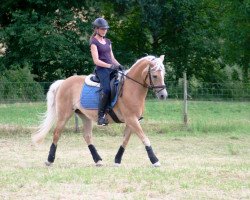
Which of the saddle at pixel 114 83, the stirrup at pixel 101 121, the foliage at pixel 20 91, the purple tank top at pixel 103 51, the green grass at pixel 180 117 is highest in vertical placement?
the purple tank top at pixel 103 51

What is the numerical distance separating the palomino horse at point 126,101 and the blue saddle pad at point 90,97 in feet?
0.33

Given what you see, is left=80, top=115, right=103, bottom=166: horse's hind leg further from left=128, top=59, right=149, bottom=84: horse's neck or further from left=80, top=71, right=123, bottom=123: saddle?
left=128, top=59, right=149, bottom=84: horse's neck

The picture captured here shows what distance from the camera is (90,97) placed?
11.4 metres

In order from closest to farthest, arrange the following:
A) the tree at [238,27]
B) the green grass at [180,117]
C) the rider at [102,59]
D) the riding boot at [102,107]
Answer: the rider at [102,59], the riding boot at [102,107], the green grass at [180,117], the tree at [238,27]

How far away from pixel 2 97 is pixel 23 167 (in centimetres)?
901

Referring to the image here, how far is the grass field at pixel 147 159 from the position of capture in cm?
803

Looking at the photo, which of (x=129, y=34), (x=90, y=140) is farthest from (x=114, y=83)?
(x=129, y=34)

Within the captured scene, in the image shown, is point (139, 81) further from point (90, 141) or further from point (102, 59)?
point (90, 141)

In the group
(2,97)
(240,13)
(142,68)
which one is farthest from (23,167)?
(240,13)

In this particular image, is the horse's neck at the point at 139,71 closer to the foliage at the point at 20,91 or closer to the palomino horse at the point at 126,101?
the palomino horse at the point at 126,101

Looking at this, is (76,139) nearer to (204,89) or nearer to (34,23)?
(204,89)

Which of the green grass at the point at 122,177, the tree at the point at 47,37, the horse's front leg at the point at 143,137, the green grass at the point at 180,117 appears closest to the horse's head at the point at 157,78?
the horse's front leg at the point at 143,137

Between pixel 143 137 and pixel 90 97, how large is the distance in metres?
1.40

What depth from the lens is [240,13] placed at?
24094 mm
